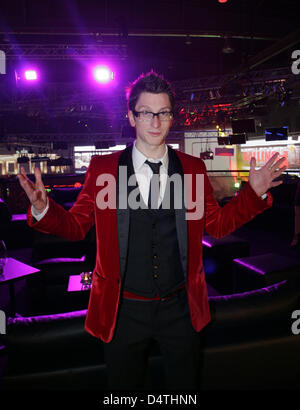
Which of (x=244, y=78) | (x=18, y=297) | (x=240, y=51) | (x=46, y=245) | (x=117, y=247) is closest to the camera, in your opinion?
(x=117, y=247)

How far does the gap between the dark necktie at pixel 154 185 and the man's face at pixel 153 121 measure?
10 centimetres

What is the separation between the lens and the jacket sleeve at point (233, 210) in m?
1.44

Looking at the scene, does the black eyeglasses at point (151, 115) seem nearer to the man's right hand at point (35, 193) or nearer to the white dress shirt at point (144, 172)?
the white dress shirt at point (144, 172)

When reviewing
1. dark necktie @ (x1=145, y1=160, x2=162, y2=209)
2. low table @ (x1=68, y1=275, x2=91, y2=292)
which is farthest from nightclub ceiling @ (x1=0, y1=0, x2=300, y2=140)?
dark necktie @ (x1=145, y1=160, x2=162, y2=209)

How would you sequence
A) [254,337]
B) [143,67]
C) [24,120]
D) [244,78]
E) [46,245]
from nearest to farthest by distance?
[254,337] → [46,245] → [244,78] → [143,67] → [24,120]

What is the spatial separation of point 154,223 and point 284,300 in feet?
3.71

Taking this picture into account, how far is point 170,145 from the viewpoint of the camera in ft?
5.36

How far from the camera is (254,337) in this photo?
196 cm

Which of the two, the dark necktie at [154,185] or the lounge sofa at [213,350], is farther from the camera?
the lounge sofa at [213,350]

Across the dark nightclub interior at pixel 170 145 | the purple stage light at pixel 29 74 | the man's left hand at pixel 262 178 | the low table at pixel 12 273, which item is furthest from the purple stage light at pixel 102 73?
the man's left hand at pixel 262 178

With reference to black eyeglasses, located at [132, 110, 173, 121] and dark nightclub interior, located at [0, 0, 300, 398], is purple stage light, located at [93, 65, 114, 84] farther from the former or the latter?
black eyeglasses, located at [132, 110, 173, 121]

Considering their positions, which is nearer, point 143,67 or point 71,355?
point 71,355
